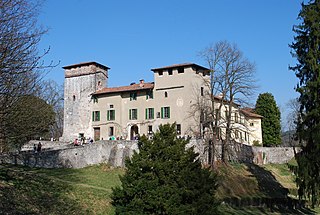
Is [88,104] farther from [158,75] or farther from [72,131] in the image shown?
[158,75]

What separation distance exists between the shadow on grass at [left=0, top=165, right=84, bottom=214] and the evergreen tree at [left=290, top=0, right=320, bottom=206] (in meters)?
12.4

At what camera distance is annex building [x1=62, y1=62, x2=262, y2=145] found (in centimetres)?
3978

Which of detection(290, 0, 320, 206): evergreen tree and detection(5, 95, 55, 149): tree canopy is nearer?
detection(5, 95, 55, 149): tree canopy

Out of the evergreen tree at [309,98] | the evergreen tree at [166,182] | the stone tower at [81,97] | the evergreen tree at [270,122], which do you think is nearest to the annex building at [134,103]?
the stone tower at [81,97]

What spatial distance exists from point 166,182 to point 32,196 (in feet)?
20.2

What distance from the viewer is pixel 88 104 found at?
4503 centimetres

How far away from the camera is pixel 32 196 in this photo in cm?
1723

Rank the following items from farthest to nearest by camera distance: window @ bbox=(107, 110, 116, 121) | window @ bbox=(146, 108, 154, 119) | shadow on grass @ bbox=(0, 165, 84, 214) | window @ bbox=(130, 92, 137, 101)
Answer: window @ bbox=(107, 110, 116, 121) → window @ bbox=(130, 92, 137, 101) → window @ bbox=(146, 108, 154, 119) → shadow on grass @ bbox=(0, 165, 84, 214)

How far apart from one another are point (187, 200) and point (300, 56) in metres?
12.4

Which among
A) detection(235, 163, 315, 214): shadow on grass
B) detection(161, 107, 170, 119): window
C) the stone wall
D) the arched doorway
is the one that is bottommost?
detection(235, 163, 315, 214): shadow on grass

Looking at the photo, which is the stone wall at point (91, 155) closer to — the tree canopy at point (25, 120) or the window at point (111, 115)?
the window at point (111, 115)

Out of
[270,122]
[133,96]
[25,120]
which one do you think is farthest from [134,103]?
[25,120]

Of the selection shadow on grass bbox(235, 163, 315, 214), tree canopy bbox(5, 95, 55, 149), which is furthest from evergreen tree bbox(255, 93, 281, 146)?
tree canopy bbox(5, 95, 55, 149)

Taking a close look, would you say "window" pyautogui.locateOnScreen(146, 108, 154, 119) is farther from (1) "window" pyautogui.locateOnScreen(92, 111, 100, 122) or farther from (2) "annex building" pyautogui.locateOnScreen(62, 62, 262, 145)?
(1) "window" pyautogui.locateOnScreen(92, 111, 100, 122)
